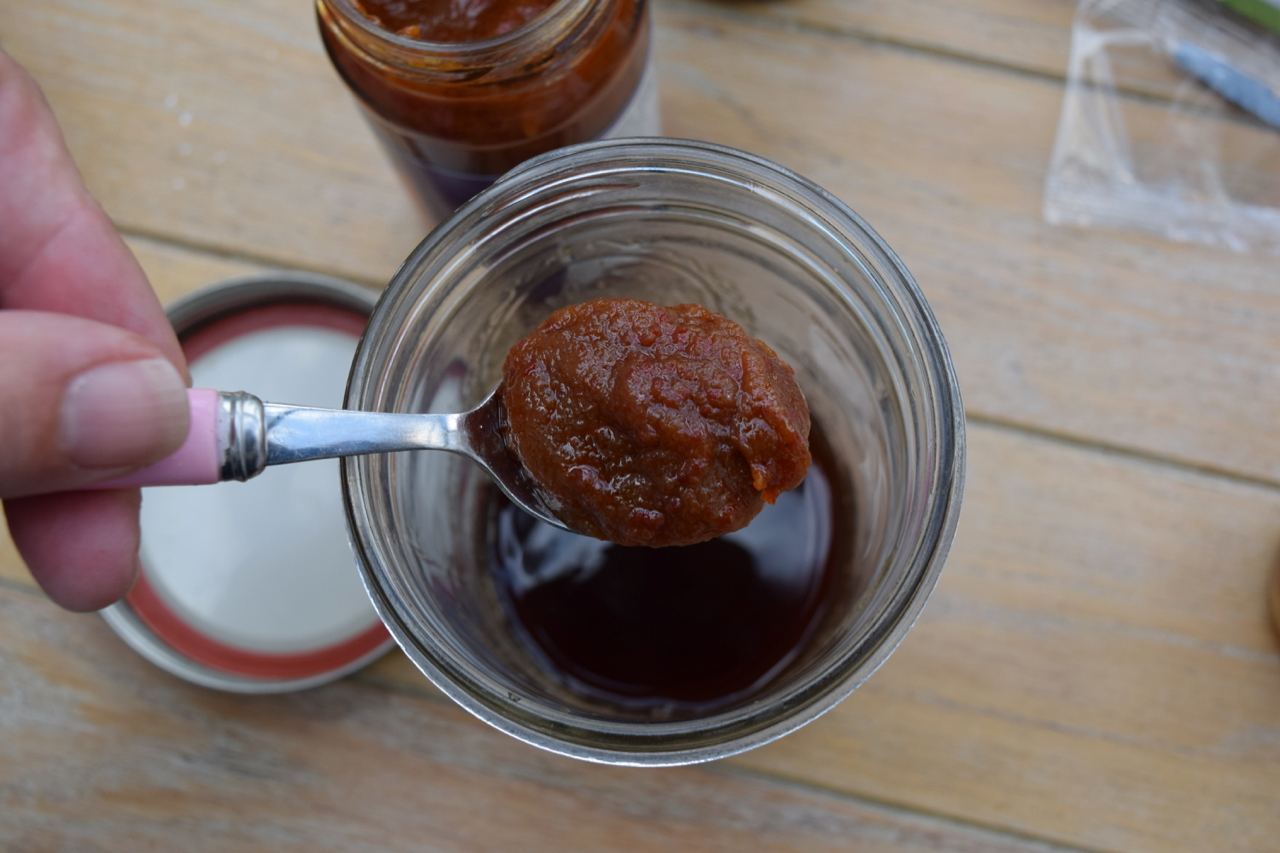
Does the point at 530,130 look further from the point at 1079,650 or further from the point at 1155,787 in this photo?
the point at 1155,787

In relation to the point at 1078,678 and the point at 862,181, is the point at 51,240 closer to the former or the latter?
the point at 862,181

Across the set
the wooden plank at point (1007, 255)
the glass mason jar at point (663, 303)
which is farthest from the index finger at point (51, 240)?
the wooden plank at point (1007, 255)

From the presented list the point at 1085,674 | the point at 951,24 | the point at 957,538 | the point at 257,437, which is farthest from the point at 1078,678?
the point at 257,437

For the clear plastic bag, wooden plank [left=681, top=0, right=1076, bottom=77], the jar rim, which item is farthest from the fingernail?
the clear plastic bag

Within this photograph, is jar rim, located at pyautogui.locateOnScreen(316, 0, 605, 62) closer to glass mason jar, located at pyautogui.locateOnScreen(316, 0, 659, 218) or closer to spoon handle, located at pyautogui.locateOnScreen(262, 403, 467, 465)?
glass mason jar, located at pyautogui.locateOnScreen(316, 0, 659, 218)

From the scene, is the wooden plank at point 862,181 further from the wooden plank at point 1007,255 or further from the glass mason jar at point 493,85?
the glass mason jar at point 493,85

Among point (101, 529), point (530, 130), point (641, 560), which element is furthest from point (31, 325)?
point (641, 560)
